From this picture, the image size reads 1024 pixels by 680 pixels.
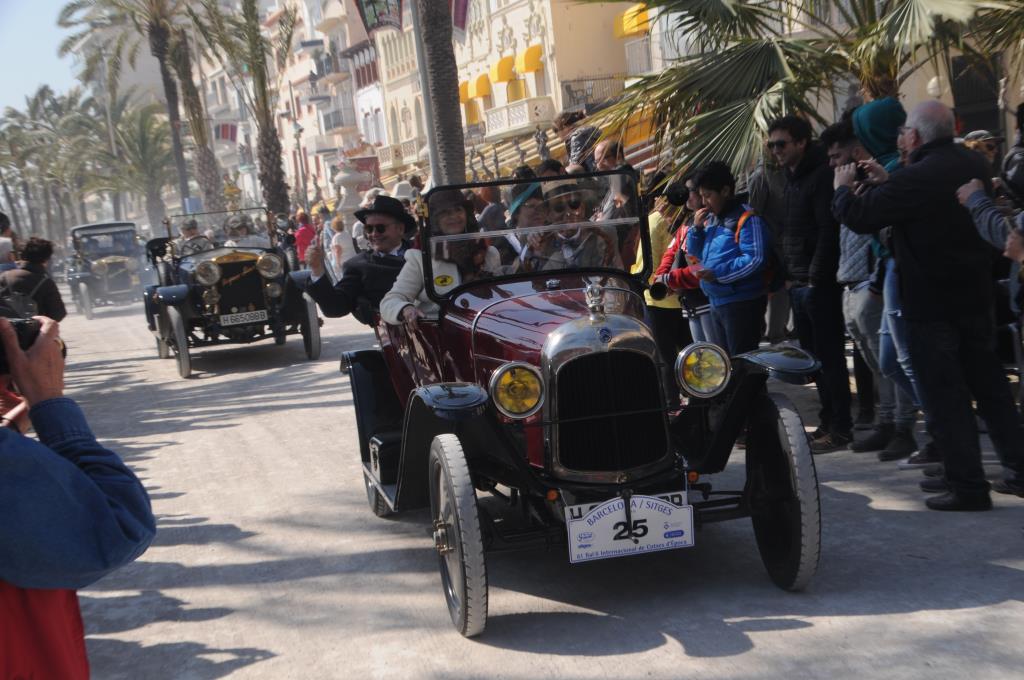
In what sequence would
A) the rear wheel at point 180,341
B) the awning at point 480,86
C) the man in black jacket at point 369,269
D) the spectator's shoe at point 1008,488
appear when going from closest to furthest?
1. the spectator's shoe at point 1008,488
2. the man in black jacket at point 369,269
3. the rear wheel at point 180,341
4. the awning at point 480,86

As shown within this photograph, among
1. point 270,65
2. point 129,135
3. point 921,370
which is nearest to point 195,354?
point 921,370

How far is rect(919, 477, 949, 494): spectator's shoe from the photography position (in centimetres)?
558

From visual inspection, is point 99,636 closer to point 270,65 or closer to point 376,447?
point 376,447

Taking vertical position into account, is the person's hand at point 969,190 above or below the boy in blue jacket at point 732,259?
above

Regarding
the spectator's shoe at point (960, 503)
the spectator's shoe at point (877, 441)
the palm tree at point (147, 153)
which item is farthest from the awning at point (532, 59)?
the spectator's shoe at point (960, 503)

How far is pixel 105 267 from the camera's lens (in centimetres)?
2861

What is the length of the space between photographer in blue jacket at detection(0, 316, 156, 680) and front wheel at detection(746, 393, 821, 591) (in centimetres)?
286

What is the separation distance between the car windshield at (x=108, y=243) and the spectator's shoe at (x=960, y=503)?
92.0 feet

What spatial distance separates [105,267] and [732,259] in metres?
24.9

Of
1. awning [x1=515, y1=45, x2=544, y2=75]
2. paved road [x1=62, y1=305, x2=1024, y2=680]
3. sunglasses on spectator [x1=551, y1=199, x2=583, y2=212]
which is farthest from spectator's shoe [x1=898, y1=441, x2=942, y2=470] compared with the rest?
awning [x1=515, y1=45, x2=544, y2=75]

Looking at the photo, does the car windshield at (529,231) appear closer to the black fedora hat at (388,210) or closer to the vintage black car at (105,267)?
the black fedora hat at (388,210)

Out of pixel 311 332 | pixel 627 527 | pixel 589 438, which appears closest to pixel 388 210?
A: pixel 589 438

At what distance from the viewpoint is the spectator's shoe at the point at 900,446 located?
638cm

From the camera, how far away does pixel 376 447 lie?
225 inches
